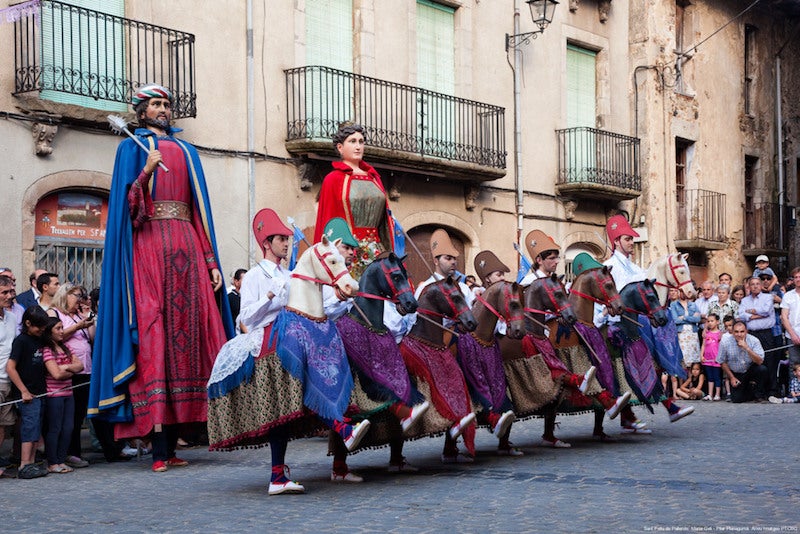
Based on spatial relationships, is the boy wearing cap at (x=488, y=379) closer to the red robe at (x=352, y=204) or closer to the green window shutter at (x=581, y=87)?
the red robe at (x=352, y=204)

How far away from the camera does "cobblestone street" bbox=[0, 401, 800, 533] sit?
6293 millimetres

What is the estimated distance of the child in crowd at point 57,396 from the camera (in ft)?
30.4

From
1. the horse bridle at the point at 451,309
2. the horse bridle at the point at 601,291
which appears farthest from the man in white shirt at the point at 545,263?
the horse bridle at the point at 451,309

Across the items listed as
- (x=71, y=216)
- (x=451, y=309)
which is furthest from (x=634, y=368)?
(x=71, y=216)

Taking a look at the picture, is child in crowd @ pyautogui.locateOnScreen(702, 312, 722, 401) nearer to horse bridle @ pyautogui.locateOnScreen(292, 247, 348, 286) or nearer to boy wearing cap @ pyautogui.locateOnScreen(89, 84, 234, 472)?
boy wearing cap @ pyautogui.locateOnScreen(89, 84, 234, 472)

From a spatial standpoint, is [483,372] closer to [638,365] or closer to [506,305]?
[506,305]

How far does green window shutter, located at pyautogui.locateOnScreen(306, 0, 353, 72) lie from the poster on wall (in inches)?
167

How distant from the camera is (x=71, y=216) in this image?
14.2 metres

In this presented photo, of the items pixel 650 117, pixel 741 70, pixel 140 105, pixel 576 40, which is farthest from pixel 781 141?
pixel 140 105

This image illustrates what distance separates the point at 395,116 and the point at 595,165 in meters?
5.53

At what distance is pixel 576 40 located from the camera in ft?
73.5

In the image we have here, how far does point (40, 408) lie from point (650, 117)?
16.9 m

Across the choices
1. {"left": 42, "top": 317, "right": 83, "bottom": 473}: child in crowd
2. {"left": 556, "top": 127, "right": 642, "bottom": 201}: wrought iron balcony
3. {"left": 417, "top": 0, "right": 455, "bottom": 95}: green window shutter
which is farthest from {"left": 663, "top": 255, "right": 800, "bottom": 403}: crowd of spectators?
{"left": 42, "top": 317, "right": 83, "bottom": 473}: child in crowd

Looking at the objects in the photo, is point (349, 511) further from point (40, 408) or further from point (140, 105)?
point (140, 105)
